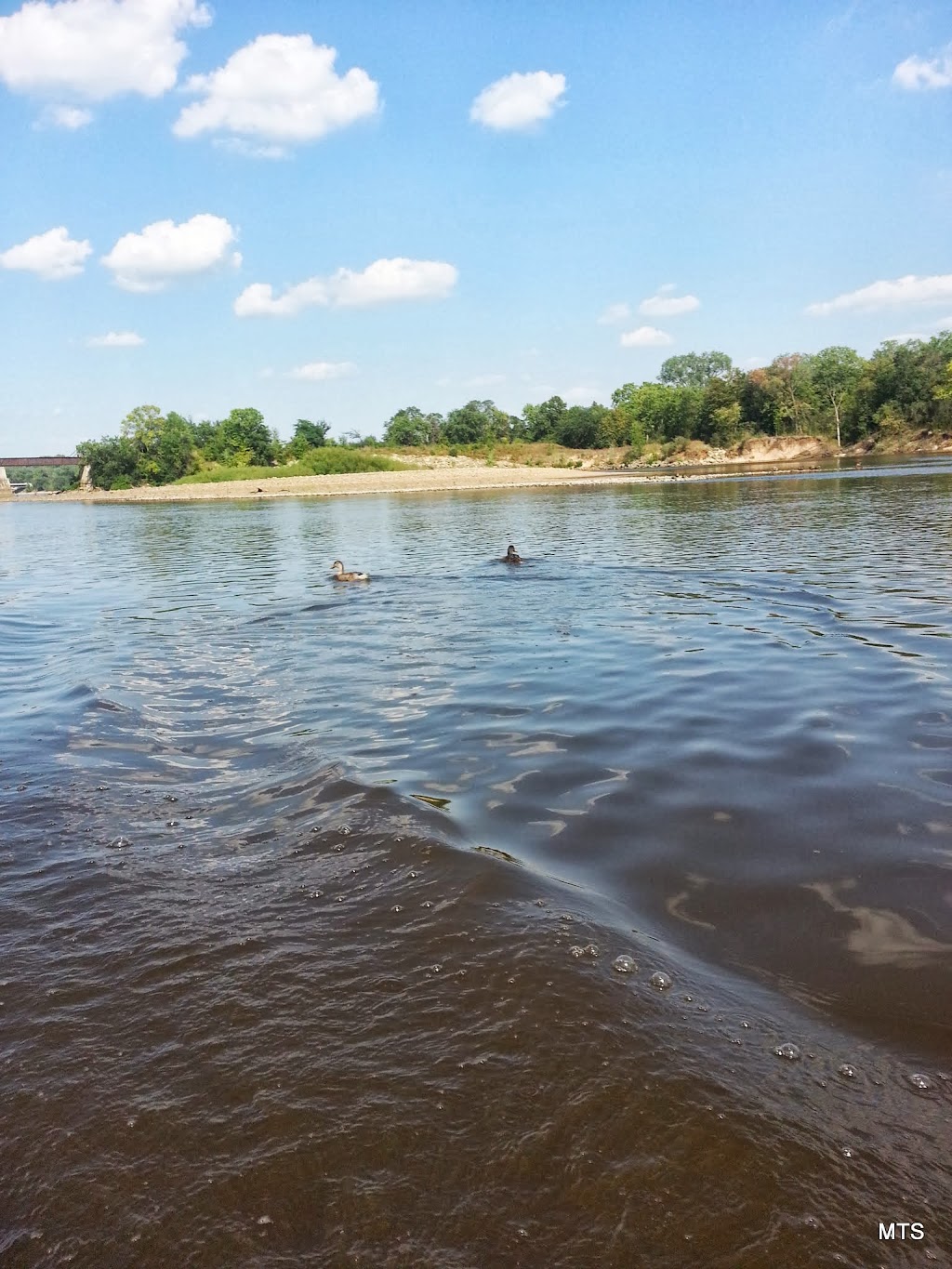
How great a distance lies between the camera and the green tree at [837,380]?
113156 millimetres

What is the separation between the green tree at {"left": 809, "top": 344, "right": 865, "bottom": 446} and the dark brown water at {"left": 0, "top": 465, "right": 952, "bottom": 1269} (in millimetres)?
118183

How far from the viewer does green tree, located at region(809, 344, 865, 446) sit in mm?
113156

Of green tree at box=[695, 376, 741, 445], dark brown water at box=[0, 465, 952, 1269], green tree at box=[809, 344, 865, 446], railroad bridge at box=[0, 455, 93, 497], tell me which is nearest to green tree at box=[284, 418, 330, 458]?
railroad bridge at box=[0, 455, 93, 497]

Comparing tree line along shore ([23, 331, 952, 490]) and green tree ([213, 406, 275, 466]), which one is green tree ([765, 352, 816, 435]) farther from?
green tree ([213, 406, 275, 466])

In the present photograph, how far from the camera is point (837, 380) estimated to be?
12269cm

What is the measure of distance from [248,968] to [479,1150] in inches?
60.1

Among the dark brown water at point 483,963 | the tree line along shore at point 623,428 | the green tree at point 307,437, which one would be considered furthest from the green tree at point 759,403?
the dark brown water at point 483,963

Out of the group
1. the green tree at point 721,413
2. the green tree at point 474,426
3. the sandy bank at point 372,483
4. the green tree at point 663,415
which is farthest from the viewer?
the green tree at point 474,426

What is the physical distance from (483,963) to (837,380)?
13838 centimetres

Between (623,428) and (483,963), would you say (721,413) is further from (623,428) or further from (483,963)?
(483,963)

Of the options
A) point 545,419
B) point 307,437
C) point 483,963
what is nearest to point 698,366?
point 545,419

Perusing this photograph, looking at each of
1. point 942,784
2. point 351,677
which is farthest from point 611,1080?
point 351,677

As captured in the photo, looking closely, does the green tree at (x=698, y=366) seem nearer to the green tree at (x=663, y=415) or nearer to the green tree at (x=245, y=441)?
the green tree at (x=663, y=415)

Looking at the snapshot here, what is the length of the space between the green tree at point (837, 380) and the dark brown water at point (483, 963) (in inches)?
4653
